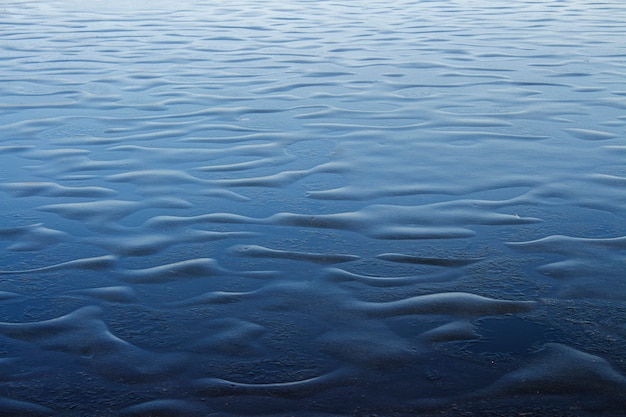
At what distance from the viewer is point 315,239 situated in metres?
5.41

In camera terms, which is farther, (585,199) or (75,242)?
(585,199)

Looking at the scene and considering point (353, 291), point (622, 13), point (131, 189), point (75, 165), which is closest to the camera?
point (353, 291)

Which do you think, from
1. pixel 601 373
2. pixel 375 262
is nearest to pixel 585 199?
pixel 375 262

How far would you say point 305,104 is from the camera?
9.19 m

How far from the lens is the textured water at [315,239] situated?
3.79 meters

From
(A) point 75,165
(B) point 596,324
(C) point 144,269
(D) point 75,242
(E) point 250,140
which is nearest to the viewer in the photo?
(B) point 596,324

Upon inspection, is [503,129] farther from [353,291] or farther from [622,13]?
[622,13]

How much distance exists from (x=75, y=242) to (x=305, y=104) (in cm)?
418

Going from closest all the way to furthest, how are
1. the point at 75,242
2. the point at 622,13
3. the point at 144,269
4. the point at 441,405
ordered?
the point at 441,405
the point at 144,269
the point at 75,242
the point at 622,13

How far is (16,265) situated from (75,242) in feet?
1.47

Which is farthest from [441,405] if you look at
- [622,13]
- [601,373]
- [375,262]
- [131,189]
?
[622,13]

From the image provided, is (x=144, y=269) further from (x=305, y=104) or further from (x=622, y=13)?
(x=622, y=13)

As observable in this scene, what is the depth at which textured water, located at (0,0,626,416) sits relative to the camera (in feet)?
12.4

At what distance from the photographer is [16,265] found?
16.6 feet
